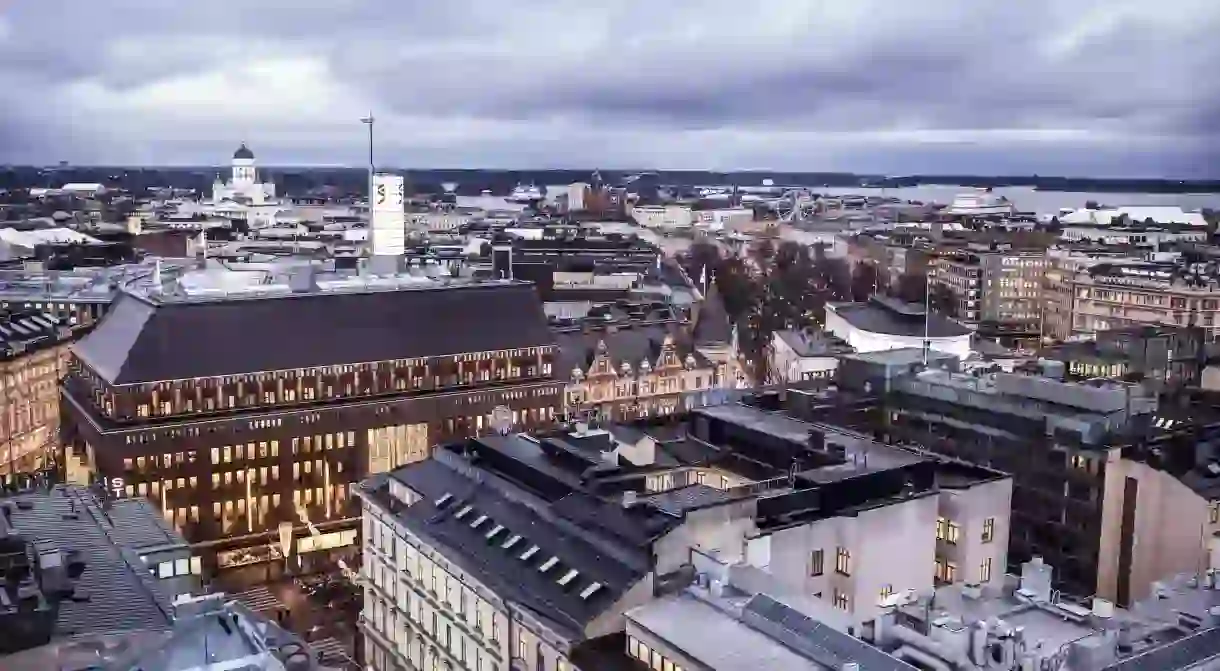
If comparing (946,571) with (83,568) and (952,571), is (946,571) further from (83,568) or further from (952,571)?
(83,568)

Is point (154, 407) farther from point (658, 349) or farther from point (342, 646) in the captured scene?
point (658, 349)

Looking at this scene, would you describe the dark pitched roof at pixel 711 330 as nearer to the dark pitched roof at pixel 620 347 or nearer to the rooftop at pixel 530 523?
the dark pitched roof at pixel 620 347

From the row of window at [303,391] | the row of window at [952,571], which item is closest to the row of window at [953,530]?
the row of window at [952,571]

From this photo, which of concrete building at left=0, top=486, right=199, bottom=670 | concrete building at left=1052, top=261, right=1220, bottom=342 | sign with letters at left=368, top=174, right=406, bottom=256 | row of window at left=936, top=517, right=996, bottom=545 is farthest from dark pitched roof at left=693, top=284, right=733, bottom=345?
concrete building at left=0, top=486, right=199, bottom=670

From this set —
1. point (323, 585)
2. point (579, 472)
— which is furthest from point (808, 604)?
point (323, 585)

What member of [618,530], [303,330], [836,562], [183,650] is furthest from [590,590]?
[303,330]

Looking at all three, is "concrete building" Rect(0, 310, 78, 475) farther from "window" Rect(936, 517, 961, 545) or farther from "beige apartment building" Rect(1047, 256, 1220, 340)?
"beige apartment building" Rect(1047, 256, 1220, 340)
